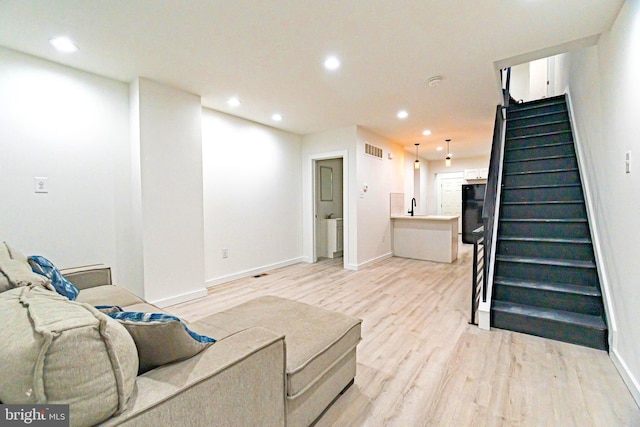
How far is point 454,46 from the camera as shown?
2490mm

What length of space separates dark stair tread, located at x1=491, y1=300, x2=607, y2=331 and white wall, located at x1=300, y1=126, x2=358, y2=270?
2585mm

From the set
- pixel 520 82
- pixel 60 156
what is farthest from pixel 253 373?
pixel 520 82

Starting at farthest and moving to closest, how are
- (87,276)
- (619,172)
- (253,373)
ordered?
(87,276), (619,172), (253,373)

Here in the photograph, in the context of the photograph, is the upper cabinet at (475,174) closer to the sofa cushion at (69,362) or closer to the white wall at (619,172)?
the white wall at (619,172)

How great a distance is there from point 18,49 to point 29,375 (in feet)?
10.5

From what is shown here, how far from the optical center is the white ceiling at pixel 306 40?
6.52ft

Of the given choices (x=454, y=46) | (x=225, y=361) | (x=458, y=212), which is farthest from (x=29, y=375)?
(x=458, y=212)

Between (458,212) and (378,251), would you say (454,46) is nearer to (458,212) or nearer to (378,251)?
(378,251)

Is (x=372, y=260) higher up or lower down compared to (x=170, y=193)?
lower down

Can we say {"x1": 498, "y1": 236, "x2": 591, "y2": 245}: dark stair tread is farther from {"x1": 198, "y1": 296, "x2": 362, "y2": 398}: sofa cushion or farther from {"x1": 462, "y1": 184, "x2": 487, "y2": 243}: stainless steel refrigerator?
{"x1": 462, "y1": 184, "x2": 487, "y2": 243}: stainless steel refrigerator

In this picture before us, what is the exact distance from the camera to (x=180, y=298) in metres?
3.40

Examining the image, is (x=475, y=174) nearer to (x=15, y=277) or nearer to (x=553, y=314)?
(x=553, y=314)

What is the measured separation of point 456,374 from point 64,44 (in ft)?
13.1

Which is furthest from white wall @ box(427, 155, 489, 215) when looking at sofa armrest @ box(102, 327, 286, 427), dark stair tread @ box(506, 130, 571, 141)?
sofa armrest @ box(102, 327, 286, 427)
